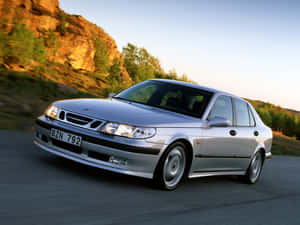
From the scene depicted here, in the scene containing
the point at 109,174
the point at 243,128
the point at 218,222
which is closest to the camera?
the point at 218,222

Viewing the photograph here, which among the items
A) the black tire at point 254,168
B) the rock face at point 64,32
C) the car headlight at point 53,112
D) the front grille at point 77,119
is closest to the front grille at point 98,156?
the front grille at point 77,119

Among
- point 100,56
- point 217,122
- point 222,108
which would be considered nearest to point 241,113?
point 222,108

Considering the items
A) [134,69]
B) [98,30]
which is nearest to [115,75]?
[134,69]

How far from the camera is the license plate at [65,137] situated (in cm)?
479

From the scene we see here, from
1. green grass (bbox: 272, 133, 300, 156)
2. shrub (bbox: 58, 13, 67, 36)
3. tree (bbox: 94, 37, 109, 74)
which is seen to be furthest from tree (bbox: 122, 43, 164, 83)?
green grass (bbox: 272, 133, 300, 156)

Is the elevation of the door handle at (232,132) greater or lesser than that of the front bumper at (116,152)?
greater

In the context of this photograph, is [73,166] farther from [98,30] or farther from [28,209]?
[98,30]

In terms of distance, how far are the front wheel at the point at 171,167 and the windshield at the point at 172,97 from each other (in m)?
0.78

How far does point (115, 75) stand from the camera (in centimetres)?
6194

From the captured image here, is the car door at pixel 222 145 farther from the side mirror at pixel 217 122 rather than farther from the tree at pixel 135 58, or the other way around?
the tree at pixel 135 58

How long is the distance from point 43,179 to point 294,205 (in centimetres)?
365

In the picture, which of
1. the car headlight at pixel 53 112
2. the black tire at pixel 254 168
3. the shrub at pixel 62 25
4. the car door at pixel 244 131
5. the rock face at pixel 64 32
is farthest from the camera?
the shrub at pixel 62 25

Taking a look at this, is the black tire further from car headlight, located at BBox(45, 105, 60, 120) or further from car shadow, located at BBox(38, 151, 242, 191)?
car headlight, located at BBox(45, 105, 60, 120)

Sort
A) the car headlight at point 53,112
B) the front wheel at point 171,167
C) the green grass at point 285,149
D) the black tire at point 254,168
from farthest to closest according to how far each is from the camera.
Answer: the green grass at point 285,149
the black tire at point 254,168
the car headlight at point 53,112
the front wheel at point 171,167
